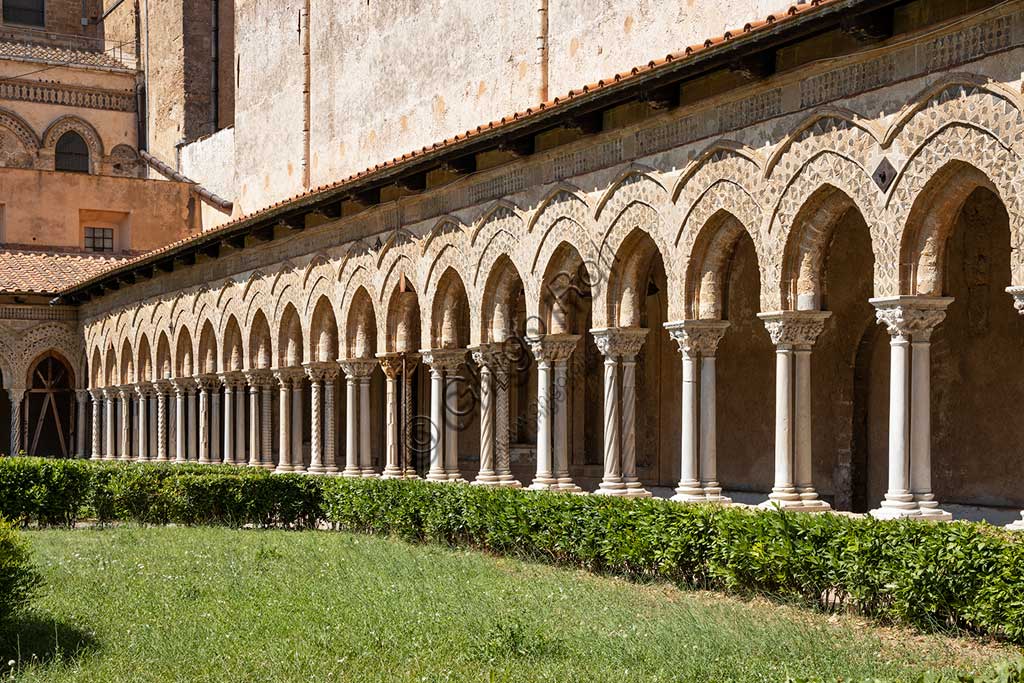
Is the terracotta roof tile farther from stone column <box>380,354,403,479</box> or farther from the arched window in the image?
stone column <box>380,354,403,479</box>

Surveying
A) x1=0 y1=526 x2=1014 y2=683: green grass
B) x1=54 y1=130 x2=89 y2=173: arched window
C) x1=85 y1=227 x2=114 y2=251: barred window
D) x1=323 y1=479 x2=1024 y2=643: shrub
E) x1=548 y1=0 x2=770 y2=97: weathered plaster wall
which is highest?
x1=54 y1=130 x2=89 y2=173: arched window

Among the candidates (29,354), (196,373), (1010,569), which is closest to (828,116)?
(1010,569)

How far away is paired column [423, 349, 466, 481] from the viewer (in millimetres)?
21734

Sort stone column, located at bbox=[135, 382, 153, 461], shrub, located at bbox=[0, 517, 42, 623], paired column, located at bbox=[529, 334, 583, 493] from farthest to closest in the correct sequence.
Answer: stone column, located at bbox=[135, 382, 153, 461] → paired column, located at bbox=[529, 334, 583, 493] → shrub, located at bbox=[0, 517, 42, 623]

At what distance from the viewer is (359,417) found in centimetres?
2500

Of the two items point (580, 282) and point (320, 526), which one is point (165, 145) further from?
point (580, 282)

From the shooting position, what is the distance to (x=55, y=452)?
40.6 m

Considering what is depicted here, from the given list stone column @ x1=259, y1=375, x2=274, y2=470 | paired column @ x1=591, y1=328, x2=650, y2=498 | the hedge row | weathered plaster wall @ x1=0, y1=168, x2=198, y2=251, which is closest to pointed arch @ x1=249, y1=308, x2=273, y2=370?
stone column @ x1=259, y1=375, x2=274, y2=470

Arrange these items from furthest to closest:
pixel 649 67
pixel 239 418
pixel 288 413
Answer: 1. pixel 239 418
2. pixel 288 413
3. pixel 649 67

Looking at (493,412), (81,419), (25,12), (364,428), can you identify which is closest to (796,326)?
(493,412)

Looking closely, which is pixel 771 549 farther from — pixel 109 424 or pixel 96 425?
pixel 96 425

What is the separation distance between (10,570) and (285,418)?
16.6 meters

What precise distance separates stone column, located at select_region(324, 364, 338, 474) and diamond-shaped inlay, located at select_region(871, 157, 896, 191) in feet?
47.0

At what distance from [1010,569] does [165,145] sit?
35.6 metres
